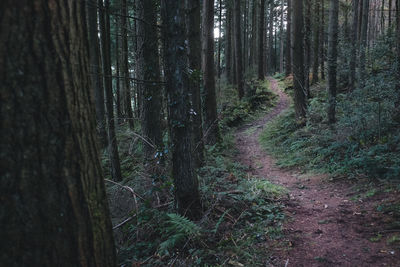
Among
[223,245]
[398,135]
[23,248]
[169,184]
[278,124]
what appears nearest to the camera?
[23,248]

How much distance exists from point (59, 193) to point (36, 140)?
0.31 metres

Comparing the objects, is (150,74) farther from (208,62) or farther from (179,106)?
(208,62)

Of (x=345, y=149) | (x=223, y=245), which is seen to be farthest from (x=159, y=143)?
(x=345, y=149)

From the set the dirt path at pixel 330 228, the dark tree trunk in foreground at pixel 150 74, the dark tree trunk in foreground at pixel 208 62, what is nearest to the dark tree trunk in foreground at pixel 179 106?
the dirt path at pixel 330 228

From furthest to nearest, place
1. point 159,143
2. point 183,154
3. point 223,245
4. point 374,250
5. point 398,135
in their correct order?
1. point 159,143
2. point 398,135
3. point 183,154
4. point 223,245
5. point 374,250

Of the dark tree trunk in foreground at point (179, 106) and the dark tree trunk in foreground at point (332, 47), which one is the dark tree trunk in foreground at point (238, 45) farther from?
the dark tree trunk in foreground at point (179, 106)

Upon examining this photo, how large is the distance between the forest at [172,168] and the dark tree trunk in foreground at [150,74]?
4 centimetres

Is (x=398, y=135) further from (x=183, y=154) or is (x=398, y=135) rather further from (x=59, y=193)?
(x=59, y=193)

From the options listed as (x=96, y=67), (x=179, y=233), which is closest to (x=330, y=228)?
(x=179, y=233)

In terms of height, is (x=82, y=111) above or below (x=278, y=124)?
above

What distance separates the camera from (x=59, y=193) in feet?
4.76

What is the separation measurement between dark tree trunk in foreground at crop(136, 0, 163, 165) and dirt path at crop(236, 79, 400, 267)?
3520 mm

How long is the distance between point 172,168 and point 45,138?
9.88ft

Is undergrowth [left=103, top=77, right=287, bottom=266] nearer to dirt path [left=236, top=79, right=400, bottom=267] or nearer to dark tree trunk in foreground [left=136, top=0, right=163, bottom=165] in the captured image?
dirt path [left=236, top=79, right=400, bottom=267]
